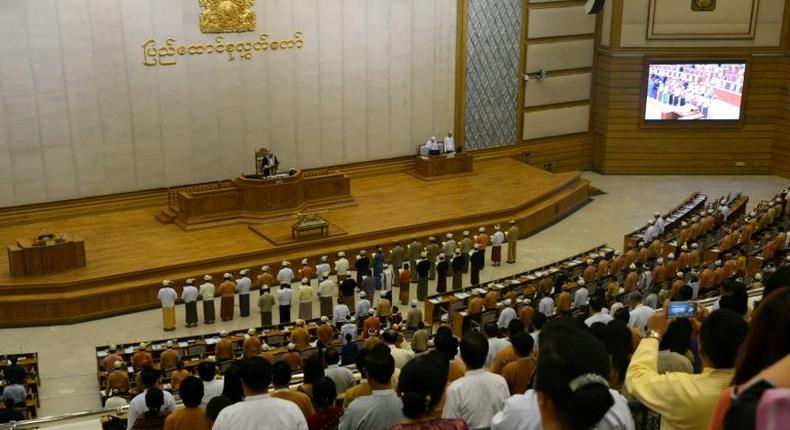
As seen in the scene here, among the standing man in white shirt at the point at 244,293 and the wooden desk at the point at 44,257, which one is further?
the wooden desk at the point at 44,257

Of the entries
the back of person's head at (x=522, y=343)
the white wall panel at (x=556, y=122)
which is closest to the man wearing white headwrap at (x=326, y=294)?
the back of person's head at (x=522, y=343)

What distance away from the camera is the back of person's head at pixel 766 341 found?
259 centimetres

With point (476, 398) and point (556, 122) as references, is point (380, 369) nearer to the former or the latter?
point (476, 398)

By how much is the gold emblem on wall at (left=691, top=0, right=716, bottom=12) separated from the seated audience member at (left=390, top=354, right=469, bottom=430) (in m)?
22.3

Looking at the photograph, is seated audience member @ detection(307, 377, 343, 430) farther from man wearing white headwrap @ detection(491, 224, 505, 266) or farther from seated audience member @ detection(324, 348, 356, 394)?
man wearing white headwrap @ detection(491, 224, 505, 266)

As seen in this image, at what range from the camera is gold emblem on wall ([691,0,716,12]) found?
80.3 ft

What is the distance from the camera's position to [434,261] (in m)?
17.9

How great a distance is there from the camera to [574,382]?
305cm

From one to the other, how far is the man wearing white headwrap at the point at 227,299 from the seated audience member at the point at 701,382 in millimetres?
12714

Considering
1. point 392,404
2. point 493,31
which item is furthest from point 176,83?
point 392,404

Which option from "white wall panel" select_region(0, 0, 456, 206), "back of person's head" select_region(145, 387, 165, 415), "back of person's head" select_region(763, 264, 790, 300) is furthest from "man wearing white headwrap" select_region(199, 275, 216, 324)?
"back of person's head" select_region(763, 264, 790, 300)

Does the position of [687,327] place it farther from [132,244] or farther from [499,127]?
[499,127]

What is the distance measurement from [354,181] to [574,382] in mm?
19401

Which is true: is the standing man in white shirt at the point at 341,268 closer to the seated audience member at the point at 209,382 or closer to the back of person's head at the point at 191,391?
the seated audience member at the point at 209,382
